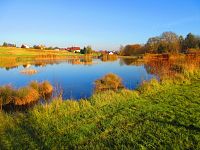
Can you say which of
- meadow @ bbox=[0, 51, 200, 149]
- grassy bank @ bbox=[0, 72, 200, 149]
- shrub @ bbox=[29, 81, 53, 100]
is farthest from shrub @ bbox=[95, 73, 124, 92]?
grassy bank @ bbox=[0, 72, 200, 149]

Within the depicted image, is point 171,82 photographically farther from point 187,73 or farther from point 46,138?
point 46,138

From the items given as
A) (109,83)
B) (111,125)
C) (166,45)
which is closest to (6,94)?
(109,83)

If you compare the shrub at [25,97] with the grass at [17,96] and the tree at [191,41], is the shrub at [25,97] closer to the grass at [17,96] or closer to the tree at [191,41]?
the grass at [17,96]

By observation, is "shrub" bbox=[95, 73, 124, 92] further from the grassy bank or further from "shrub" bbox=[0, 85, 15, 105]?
the grassy bank

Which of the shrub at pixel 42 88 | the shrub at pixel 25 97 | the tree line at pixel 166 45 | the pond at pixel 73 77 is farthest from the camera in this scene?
the tree line at pixel 166 45

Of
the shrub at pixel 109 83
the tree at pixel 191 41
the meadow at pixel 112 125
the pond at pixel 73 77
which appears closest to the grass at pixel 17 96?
the pond at pixel 73 77

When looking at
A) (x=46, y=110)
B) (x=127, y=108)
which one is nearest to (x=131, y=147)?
(x=127, y=108)

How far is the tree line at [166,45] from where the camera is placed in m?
57.1

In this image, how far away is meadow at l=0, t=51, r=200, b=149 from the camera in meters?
5.23

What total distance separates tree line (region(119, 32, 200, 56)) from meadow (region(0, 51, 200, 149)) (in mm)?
36015

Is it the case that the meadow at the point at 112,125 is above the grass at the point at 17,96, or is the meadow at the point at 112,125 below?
above

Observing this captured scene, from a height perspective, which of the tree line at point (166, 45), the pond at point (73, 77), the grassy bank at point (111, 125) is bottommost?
the pond at point (73, 77)

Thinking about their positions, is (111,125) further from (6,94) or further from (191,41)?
(191,41)

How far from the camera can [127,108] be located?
313 inches
